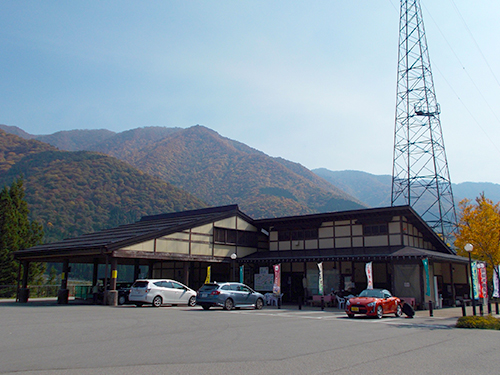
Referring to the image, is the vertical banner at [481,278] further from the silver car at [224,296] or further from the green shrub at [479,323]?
the silver car at [224,296]

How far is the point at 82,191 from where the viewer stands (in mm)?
91062

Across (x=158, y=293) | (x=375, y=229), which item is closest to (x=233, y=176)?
(x=375, y=229)

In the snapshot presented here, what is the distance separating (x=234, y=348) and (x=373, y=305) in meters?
10.3

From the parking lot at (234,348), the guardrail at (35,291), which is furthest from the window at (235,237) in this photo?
the parking lot at (234,348)

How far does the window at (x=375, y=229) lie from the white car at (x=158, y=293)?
41.1 feet

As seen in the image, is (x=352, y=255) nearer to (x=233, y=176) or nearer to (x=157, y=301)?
(x=157, y=301)

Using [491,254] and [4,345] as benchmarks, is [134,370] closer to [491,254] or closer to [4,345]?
[4,345]

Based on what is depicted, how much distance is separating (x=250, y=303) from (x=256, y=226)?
12.1 metres

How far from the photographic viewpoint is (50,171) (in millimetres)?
94312

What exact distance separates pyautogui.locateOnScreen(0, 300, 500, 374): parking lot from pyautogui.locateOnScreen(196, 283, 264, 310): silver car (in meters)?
6.60

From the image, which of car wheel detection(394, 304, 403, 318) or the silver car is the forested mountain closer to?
the silver car

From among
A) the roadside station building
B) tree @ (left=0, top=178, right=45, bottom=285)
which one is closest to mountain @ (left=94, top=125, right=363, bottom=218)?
the roadside station building

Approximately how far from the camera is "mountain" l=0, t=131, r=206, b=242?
268ft

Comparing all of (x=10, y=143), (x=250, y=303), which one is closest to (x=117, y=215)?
(x=10, y=143)
